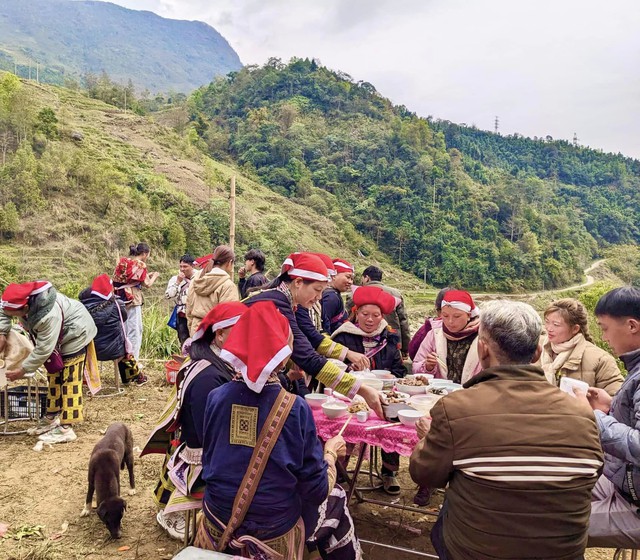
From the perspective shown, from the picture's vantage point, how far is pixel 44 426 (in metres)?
5.04

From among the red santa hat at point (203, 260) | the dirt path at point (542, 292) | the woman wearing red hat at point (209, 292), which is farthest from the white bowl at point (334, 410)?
the dirt path at point (542, 292)

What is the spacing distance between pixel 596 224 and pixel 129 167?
6976 cm

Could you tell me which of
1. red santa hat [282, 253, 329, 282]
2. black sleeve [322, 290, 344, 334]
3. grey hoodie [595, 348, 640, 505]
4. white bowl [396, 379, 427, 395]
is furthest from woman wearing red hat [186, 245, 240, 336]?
grey hoodie [595, 348, 640, 505]

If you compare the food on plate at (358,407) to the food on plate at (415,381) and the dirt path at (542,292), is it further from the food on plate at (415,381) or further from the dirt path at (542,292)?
the dirt path at (542,292)

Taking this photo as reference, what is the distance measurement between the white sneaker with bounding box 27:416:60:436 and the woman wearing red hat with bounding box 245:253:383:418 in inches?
115

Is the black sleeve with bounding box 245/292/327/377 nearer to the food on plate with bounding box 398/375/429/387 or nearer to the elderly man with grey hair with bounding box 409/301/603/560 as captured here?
the food on plate with bounding box 398/375/429/387

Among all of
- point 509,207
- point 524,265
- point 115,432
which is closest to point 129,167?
point 115,432

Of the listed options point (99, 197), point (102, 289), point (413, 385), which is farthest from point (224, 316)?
point (99, 197)

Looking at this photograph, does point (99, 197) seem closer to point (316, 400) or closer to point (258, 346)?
point (316, 400)

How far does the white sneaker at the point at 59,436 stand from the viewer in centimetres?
471

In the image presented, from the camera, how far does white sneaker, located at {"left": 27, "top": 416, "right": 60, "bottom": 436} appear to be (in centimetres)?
484

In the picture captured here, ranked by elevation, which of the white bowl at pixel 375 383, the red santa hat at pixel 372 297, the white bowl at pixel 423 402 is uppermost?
the red santa hat at pixel 372 297

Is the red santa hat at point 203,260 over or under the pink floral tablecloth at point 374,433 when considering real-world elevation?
over

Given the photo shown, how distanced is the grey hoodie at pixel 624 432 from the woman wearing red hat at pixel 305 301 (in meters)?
1.21
